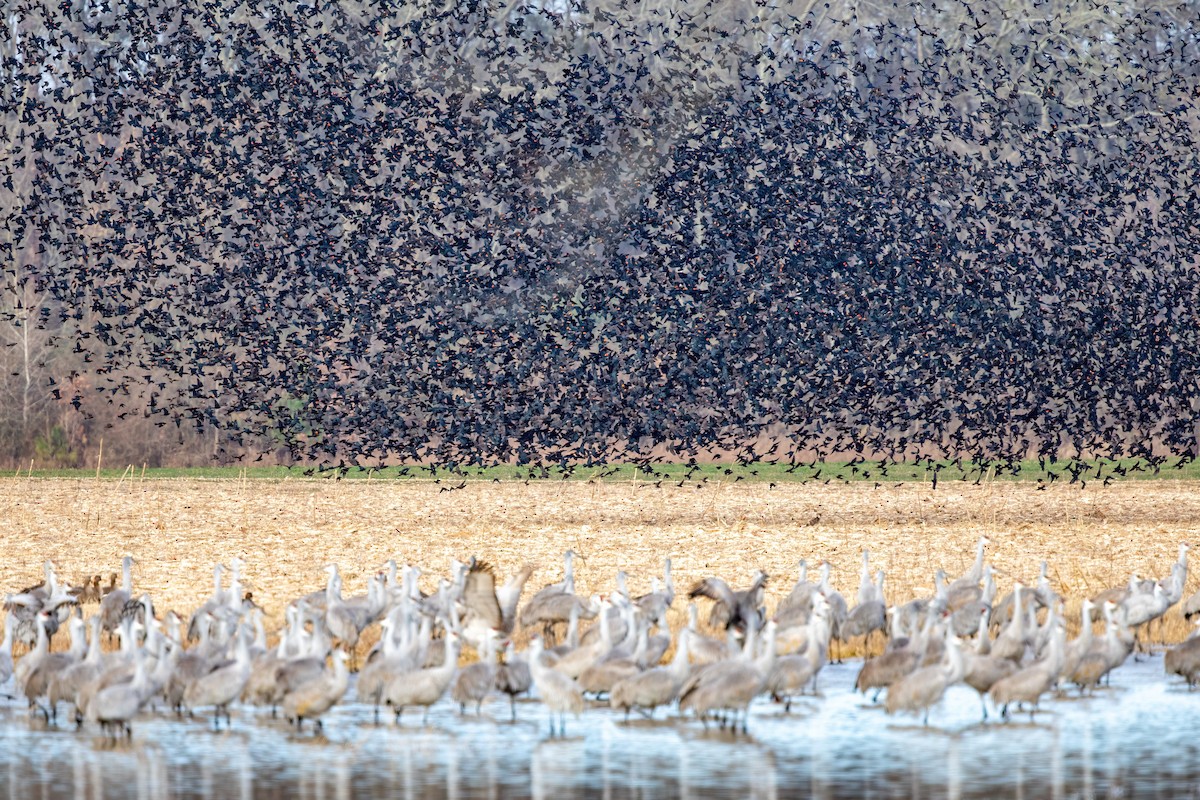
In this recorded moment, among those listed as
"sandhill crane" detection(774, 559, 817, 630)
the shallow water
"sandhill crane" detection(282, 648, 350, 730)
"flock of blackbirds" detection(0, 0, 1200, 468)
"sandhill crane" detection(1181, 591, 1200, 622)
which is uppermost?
"flock of blackbirds" detection(0, 0, 1200, 468)

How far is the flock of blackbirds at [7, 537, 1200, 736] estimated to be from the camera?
1327 centimetres

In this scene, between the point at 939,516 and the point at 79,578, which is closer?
the point at 79,578

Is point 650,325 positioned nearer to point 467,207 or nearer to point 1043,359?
point 467,207

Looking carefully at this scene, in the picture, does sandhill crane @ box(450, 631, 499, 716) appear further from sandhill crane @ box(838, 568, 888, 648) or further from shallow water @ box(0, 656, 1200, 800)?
sandhill crane @ box(838, 568, 888, 648)

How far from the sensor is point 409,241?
32.2 metres

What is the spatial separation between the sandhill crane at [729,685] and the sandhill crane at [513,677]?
1.26 m

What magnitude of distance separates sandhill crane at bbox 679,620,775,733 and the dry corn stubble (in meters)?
4.84

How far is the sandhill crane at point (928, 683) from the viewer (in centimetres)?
1320

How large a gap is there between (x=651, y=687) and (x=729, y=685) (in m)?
0.59

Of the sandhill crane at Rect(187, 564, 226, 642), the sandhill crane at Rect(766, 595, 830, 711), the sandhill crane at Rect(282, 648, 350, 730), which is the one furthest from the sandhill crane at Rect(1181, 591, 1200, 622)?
the sandhill crane at Rect(187, 564, 226, 642)

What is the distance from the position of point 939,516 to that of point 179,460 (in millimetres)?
22107

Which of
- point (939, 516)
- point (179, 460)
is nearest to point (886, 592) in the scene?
point (939, 516)

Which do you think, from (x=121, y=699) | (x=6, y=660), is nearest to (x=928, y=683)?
(x=121, y=699)

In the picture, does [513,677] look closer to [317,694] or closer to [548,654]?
[548,654]
